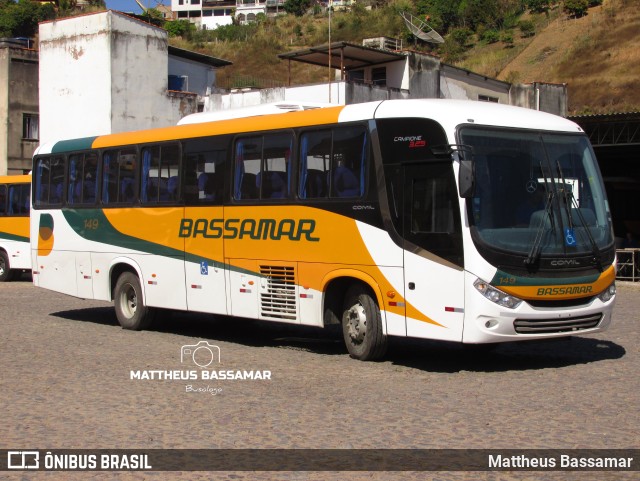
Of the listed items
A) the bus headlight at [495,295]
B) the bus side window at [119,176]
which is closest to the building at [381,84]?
the bus side window at [119,176]

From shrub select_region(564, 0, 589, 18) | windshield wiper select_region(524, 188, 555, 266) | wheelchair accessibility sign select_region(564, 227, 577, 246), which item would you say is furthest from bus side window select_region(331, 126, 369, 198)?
shrub select_region(564, 0, 589, 18)

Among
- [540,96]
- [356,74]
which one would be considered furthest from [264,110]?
[540,96]

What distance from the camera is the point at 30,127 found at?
158 feet

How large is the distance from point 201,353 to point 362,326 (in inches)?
102

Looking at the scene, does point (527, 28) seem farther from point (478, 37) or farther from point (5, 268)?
point (5, 268)

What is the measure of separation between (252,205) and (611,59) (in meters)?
73.0

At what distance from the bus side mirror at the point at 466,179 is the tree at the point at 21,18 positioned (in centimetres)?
11651

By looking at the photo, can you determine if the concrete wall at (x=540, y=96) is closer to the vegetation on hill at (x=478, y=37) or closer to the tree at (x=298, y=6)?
the vegetation on hill at (x=478, y=37)

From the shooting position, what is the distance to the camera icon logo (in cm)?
1259

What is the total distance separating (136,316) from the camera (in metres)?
16.5

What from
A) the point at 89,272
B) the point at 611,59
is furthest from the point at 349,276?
the point at 611,59

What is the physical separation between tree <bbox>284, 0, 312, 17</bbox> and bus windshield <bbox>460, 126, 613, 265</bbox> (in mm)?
133846

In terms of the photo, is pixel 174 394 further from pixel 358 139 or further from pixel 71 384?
pixel 358 139


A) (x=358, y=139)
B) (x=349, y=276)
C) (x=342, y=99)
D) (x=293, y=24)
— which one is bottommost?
(x=349, y=276)
